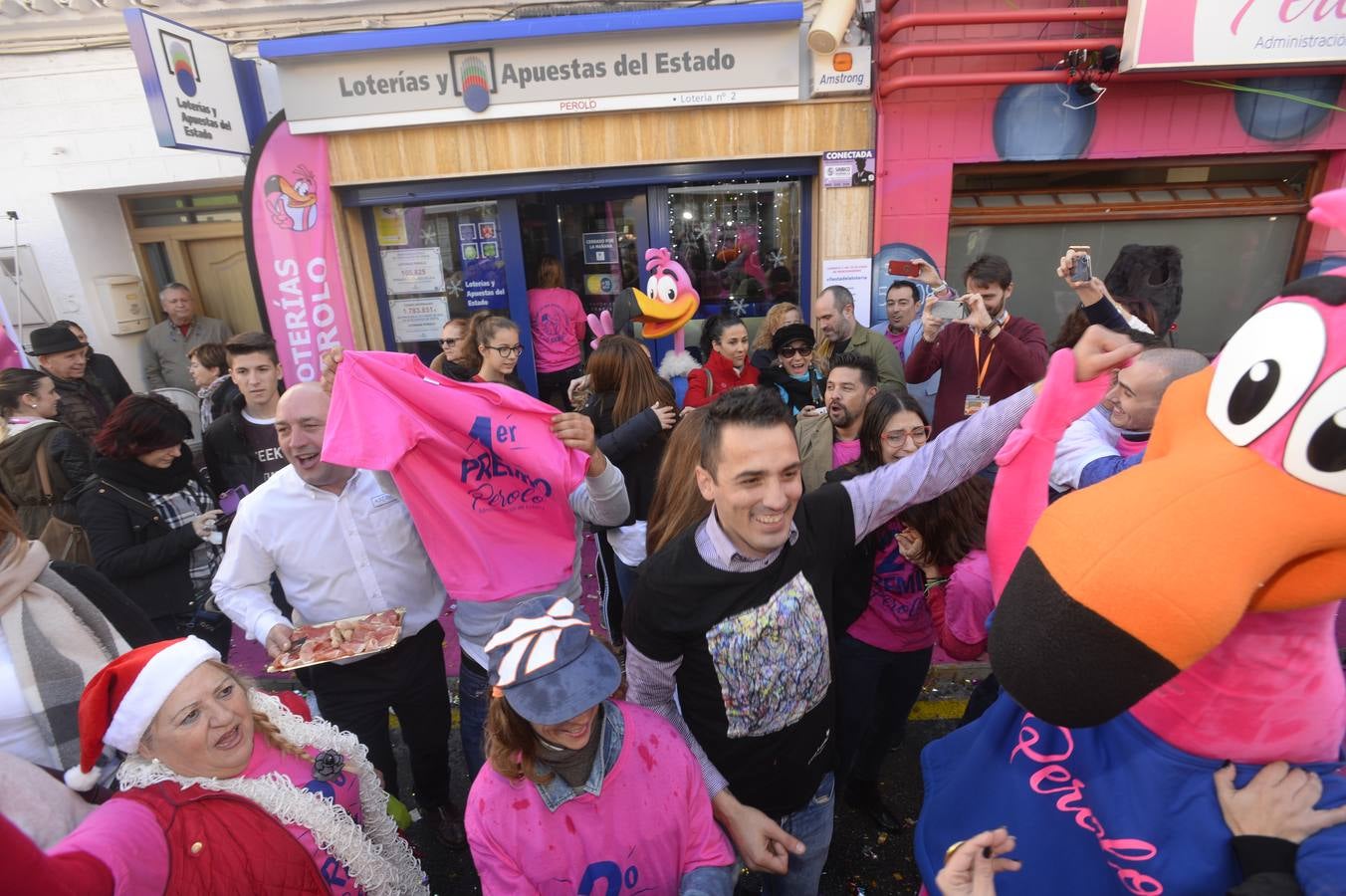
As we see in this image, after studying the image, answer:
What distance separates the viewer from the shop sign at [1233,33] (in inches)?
208

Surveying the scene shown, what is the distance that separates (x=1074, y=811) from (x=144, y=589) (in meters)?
3.62

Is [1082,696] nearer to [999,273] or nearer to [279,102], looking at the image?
[999,273]

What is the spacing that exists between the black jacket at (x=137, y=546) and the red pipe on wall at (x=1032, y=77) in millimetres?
5983

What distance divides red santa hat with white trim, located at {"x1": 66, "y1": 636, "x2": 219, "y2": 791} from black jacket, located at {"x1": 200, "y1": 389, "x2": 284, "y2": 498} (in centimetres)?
235

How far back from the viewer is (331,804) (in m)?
1.83

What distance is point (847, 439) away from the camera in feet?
11.0

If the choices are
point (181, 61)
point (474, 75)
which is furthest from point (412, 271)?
point (181, 61)

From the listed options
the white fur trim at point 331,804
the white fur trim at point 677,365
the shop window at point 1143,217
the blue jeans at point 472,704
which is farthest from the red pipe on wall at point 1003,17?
the white fur trim at point 331,804

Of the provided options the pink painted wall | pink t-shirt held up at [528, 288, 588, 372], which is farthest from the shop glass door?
the pink painted wall

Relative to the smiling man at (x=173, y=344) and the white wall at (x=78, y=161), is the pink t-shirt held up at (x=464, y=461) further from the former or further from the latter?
the white wall at (x=78, y=161)

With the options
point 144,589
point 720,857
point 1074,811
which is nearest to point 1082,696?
point 1074,811

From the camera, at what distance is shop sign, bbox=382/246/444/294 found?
722cm

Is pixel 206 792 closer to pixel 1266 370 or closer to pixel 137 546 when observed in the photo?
pixel 137 546

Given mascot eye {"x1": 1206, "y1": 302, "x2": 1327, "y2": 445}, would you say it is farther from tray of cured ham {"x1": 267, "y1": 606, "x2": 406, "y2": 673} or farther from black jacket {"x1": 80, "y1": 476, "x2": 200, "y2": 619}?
black jacket {"x1": 80, "y1": 476, "x2": 200, "y2": 619}
